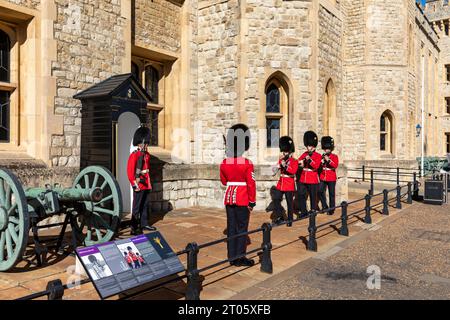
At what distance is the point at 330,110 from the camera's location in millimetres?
11086

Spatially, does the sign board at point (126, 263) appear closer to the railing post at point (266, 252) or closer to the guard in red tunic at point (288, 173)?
the railing post at point (266, 252)

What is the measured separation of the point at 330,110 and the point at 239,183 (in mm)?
7142

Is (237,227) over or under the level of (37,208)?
under

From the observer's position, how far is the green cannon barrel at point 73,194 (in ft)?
A: 14.0

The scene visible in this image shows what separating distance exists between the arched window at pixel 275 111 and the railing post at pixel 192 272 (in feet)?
21.4

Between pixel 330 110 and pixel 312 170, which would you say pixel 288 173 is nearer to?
pixel 312 170

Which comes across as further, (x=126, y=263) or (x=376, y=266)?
(x=376, y=266)

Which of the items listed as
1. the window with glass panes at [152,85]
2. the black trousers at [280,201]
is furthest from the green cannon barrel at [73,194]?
the window with glass panes at [152,85]

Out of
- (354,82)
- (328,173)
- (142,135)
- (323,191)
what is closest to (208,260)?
(142,135)

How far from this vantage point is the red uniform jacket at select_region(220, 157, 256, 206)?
15.5 feet

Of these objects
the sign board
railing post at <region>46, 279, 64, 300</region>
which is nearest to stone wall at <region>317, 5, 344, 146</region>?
the sign board

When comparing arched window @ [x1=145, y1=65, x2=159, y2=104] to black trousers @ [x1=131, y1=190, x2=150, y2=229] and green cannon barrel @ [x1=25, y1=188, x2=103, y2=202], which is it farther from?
green cannon barrel @ [x1=25, y1=188, x2=103, y2=202]
